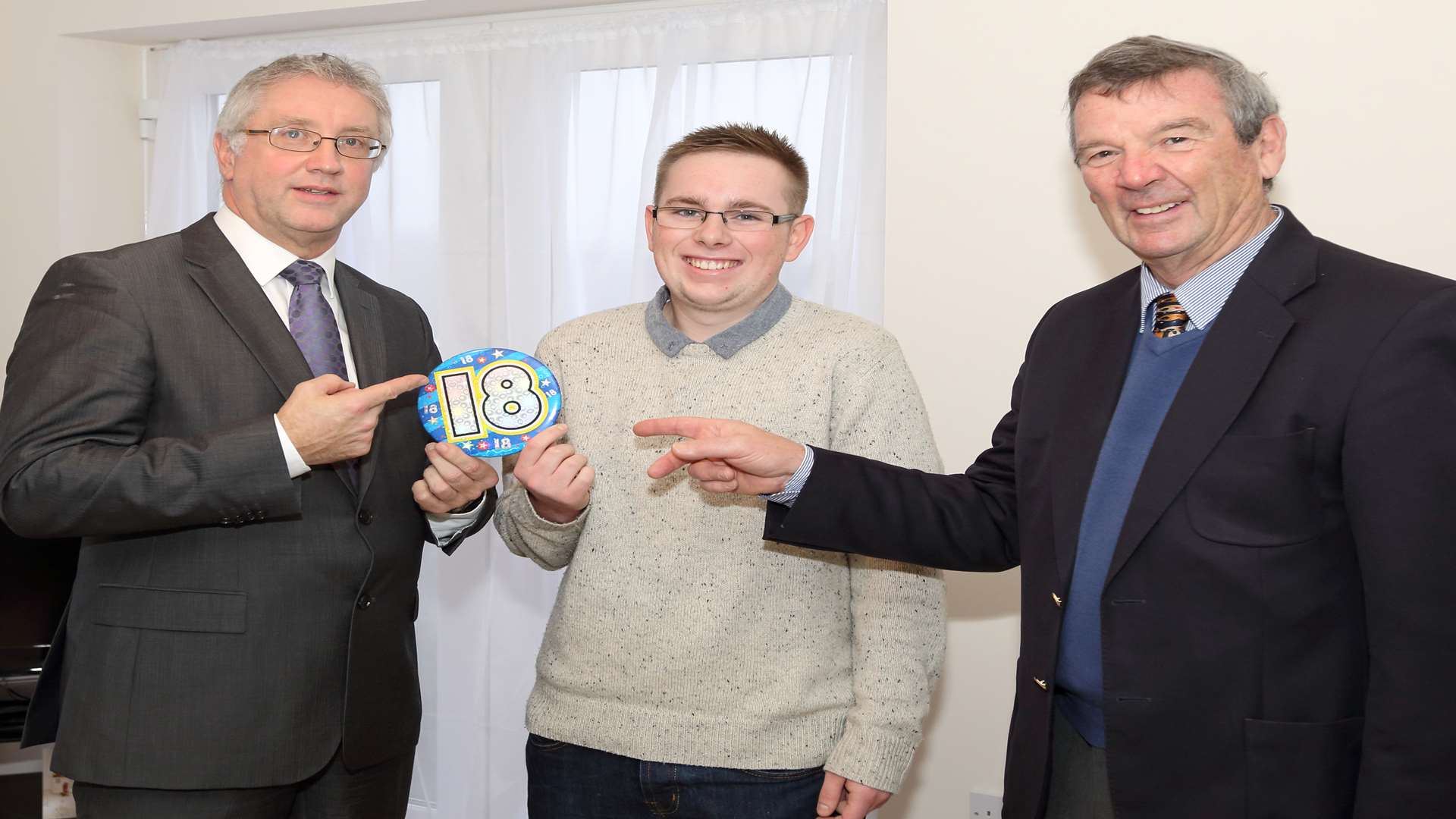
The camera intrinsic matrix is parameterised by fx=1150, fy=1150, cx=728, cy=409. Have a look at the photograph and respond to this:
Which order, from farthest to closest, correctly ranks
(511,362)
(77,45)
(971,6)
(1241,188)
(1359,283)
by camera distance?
1. (77,45)
2. (971,6)
3. (511,362)
4. (1241,188)
5. (1359,283)

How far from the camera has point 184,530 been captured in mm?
1882

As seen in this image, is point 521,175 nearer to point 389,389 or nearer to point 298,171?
point 298,171

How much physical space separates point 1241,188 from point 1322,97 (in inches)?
44.5

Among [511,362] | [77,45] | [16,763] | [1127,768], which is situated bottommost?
[16,763]

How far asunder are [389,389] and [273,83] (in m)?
0.62

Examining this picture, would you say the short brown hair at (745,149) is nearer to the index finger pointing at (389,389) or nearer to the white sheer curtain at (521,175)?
the index finger pointing at (389,389)

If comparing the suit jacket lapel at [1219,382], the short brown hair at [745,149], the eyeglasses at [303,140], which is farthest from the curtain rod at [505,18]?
the suit jacket lapel at [1219,382]

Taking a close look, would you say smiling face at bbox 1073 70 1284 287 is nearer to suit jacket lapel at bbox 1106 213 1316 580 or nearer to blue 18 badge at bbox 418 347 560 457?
suit jacket lapel at bbox 1106 213 1316 580

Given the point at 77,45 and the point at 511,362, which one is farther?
the point at 77,45

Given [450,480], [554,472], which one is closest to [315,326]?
[450,480]

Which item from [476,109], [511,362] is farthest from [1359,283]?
[476,109]

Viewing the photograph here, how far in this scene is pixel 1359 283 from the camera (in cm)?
150

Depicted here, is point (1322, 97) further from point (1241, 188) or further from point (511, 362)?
point (511, 362)

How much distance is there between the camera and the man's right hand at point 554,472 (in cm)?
190
